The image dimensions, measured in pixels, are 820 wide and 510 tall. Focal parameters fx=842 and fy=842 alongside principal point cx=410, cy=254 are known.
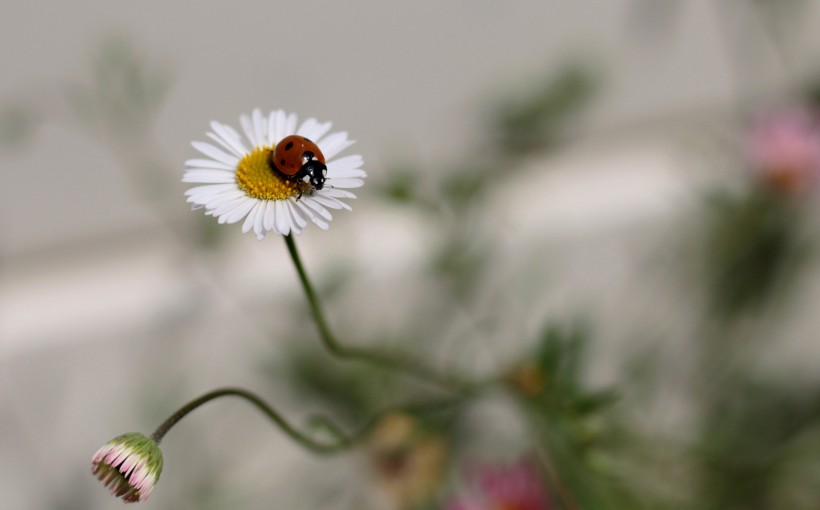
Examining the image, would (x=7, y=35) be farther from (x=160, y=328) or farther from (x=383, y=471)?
(x=383, y=471)

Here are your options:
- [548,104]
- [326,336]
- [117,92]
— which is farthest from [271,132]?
[548,104]

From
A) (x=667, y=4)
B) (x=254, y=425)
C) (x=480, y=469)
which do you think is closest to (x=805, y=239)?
(x=667, y=4)

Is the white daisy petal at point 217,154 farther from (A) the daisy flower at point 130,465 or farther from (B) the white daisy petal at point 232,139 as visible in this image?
(A) the daisy flower at point 130,465

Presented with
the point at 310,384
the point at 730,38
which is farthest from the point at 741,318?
the point at 310,384

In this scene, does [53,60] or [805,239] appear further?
[805,239]

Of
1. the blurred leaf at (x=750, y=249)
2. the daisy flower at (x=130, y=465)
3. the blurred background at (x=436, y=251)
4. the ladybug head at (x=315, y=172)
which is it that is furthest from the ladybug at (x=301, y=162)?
the blurred leaf at (x=750, y=249)

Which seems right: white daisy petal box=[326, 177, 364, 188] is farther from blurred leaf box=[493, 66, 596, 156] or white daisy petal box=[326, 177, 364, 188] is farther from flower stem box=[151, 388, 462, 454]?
blurred leaf box=[493, 66, 596, 156]

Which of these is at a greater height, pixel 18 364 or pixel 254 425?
pixel 18 364

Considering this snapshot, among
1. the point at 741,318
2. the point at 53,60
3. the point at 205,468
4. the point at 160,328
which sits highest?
the point at 53,60
